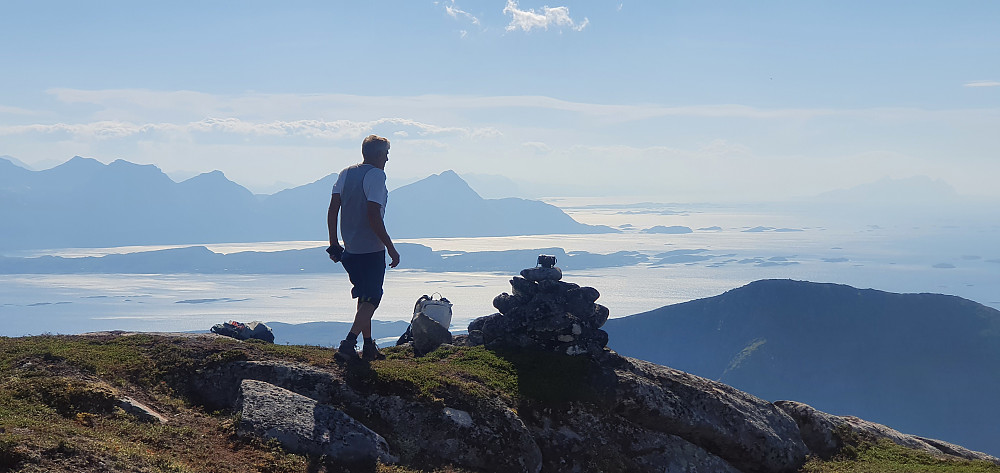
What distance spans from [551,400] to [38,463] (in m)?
9.62

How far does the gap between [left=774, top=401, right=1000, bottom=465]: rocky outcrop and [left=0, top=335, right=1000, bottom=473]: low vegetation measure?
44 cm

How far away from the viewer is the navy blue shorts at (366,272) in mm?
14422

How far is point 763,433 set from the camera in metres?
15.8

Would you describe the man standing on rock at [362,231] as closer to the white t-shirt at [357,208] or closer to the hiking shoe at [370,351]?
the white t-shirt at [357,208]

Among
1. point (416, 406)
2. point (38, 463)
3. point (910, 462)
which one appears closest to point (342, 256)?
point (416, 406)

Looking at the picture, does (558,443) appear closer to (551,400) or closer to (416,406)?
(551,400)

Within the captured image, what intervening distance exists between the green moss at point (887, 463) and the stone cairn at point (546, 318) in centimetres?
603

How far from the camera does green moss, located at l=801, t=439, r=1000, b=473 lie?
49.2 feet

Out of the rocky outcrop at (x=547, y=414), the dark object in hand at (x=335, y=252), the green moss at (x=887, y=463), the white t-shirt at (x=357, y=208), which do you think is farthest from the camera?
the green moss at (x=887, y=463)

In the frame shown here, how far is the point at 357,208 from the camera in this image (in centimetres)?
1424

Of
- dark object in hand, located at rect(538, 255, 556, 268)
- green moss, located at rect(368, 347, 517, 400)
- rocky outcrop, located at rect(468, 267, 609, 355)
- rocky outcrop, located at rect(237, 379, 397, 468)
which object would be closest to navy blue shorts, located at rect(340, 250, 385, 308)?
green moss, located at rect(368, 347, 517, 400)

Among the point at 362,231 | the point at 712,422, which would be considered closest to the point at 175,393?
the point at 362,231

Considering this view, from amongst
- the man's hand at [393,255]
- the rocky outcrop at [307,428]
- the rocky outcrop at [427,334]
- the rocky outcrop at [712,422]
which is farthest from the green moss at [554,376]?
the rocky outcrop at [307,428]

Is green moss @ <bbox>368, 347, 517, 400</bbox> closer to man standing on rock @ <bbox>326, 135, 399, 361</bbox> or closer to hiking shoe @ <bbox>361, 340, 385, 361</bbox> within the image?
hiking shoe @ <bbox>361, 340, 385, 361</bbox>
